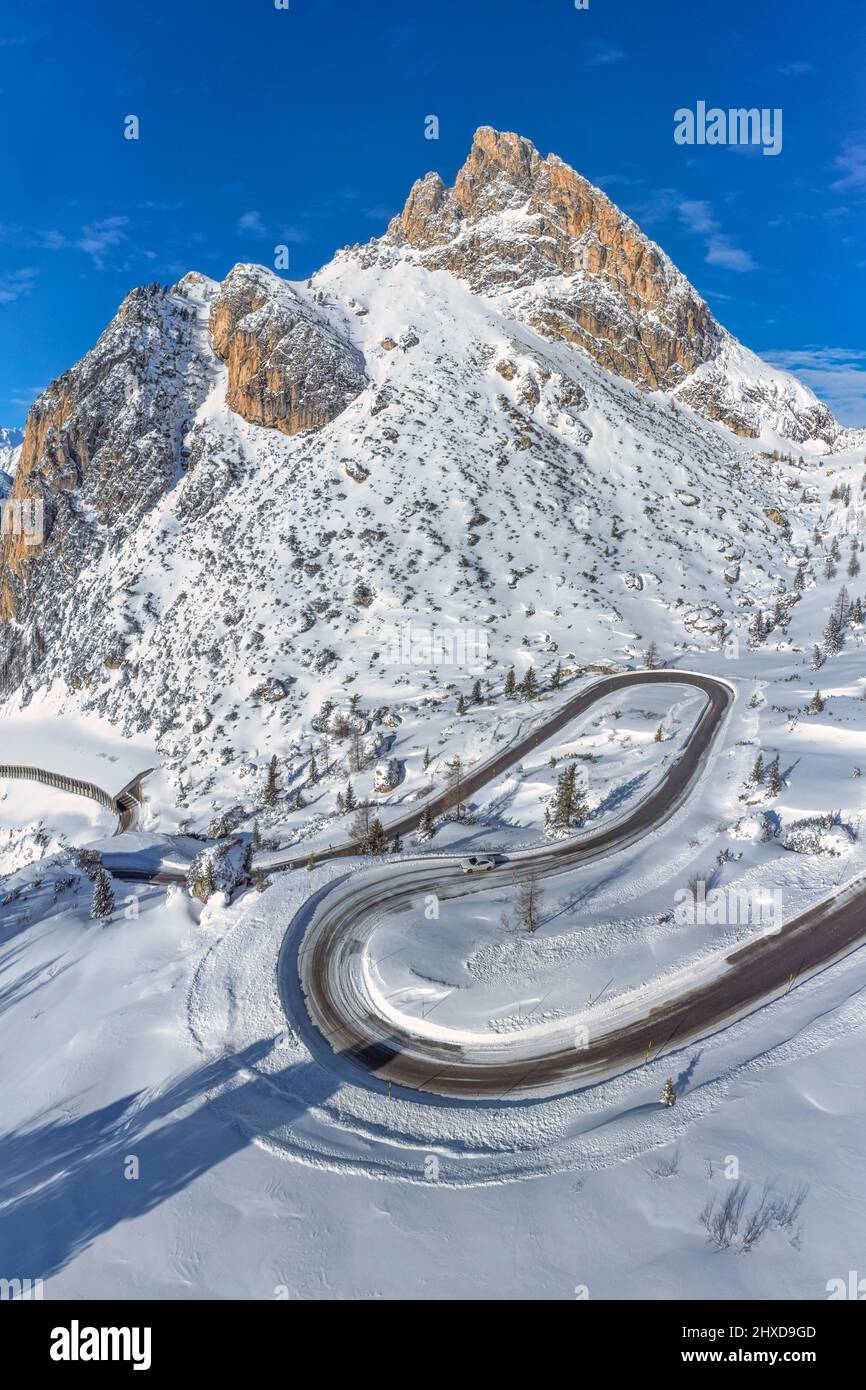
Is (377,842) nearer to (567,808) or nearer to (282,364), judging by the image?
(567,808)

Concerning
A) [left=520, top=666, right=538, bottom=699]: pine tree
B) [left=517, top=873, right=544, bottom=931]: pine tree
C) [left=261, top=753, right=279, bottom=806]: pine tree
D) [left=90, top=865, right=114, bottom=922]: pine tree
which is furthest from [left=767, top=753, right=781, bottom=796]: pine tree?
[left=261, top=753, right=279, bottom=806]: pine tree

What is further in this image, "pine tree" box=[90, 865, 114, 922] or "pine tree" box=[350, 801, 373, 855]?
"pine tree" box=[350, 801, 373, 855]

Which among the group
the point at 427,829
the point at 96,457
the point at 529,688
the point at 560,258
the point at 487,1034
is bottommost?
the point at 487,1034

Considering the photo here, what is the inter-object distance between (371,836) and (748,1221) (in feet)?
77.0

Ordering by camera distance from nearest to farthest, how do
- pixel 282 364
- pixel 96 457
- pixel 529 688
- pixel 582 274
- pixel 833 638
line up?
pixel 529 688 → pixel 833 638 → pixel 282 364 → pixel 96 457 → pixel 582 274

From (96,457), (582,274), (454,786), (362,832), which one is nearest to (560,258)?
(582,274)

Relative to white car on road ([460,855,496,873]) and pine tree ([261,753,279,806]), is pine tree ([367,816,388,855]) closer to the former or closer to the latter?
white car on road ([460,855,496,873])

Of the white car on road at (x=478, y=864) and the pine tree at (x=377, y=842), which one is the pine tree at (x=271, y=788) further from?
the white car on road at (x=478, y=864)

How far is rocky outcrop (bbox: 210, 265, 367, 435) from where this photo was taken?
108375 millimetres

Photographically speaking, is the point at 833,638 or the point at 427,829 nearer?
the point at 427,829

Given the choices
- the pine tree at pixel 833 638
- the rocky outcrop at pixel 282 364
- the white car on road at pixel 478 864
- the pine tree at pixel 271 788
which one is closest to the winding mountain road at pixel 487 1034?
the white car on road at pixel 478 864

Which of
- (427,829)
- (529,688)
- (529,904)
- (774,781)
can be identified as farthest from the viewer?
(529,688)

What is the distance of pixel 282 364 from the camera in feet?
361

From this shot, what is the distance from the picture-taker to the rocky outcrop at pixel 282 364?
108 metres
